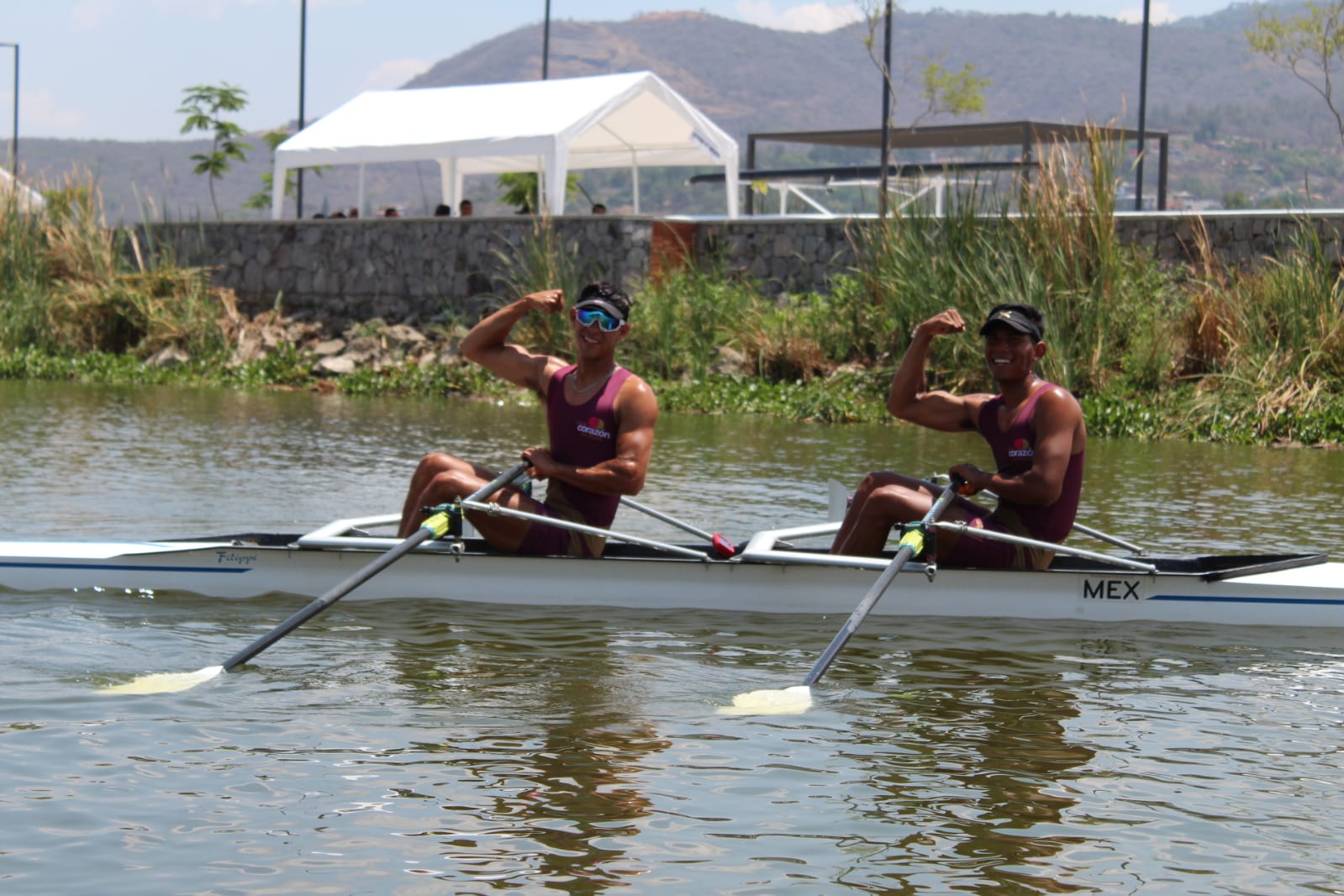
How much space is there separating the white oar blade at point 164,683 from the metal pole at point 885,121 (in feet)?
44.0

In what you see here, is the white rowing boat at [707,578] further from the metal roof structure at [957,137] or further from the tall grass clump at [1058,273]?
the metal roof structure at [957,137]

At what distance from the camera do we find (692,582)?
25.1 feet

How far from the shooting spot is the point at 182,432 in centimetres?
1617

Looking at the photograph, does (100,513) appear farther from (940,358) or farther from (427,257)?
(427,257)

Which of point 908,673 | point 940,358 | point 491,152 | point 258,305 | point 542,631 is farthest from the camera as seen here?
Result: point 258,305

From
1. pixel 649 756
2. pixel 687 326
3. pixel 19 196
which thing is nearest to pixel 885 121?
pixel 687 326

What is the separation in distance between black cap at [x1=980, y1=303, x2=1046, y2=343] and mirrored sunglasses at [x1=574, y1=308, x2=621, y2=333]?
163cm

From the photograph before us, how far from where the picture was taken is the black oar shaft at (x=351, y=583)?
6711mm

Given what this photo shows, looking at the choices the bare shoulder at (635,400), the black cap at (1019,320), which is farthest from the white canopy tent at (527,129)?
the black cap at (1019,320)

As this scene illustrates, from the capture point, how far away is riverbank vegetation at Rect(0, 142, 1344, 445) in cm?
1670

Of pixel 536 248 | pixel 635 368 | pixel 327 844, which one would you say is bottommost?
pixel 327 844

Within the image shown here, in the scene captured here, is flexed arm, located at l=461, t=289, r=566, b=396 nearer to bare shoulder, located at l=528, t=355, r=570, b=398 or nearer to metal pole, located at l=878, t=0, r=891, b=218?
bare shoulder, located at l=528, t=355, r=570, b=398

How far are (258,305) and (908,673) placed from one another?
21039 mm

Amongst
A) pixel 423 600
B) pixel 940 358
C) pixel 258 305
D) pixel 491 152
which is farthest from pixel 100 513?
pixel 258 305
